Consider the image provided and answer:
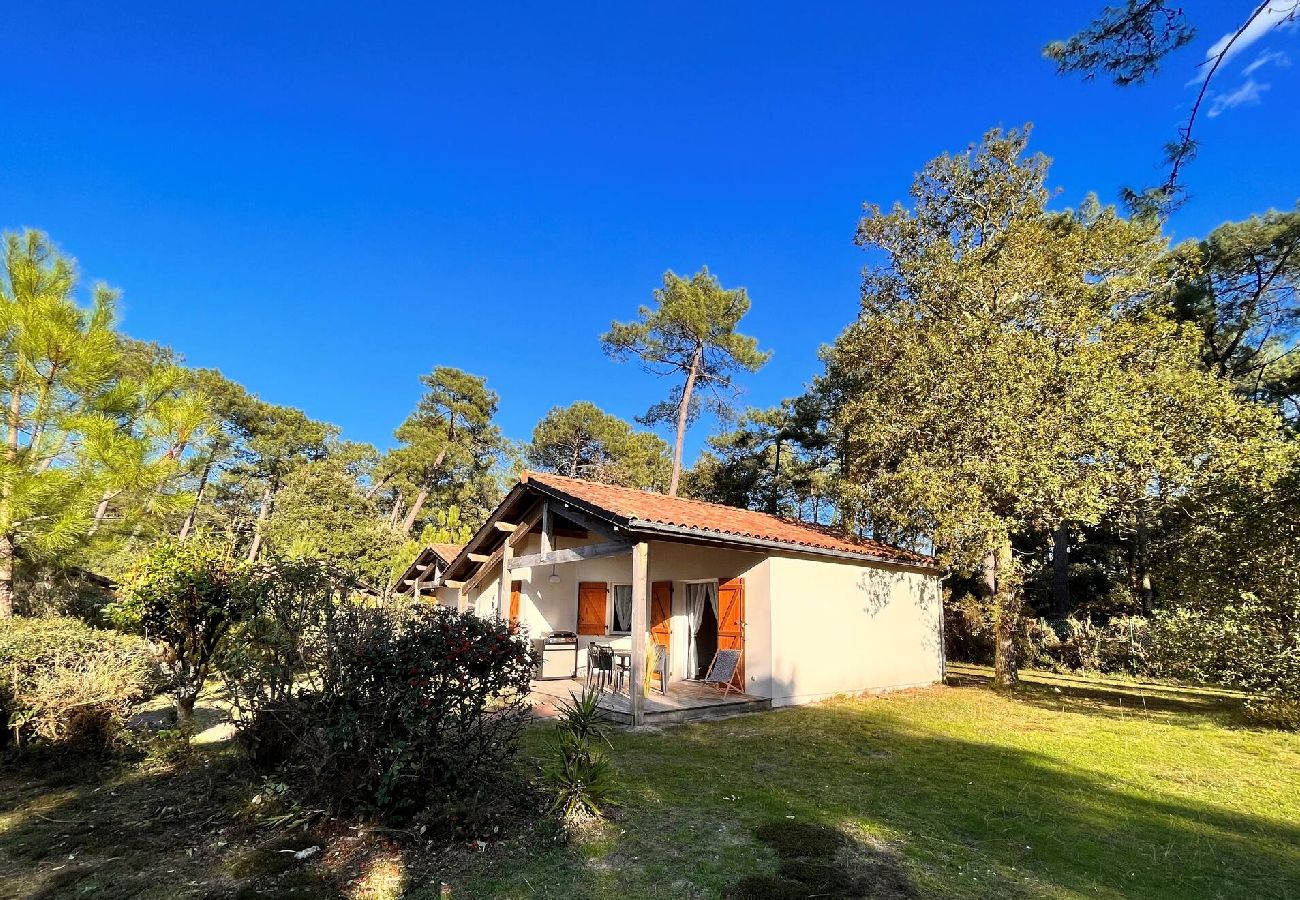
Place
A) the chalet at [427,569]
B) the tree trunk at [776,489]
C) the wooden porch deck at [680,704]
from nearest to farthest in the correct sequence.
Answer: the wooden porch deck at [680,704], the chalet at [427,569], the tree trunk at [776,489]

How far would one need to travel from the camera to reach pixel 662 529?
336 inches

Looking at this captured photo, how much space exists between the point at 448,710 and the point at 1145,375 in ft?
42.1

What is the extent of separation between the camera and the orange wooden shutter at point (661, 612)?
1177cm

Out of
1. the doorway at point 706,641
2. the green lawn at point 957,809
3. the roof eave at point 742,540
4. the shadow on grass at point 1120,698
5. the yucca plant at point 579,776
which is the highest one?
the roof eave at point 742,540

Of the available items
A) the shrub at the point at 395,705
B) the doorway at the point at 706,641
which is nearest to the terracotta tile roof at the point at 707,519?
the doorway at the point at 706,641

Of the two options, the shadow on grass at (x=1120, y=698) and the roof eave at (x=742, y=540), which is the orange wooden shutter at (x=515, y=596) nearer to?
the roof eave at (x=742, y=540)

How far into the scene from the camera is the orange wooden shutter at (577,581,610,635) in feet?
43.4

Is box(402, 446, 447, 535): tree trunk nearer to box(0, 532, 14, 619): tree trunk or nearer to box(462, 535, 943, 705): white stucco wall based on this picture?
box(462, 535, 943, 705): white stucco wall

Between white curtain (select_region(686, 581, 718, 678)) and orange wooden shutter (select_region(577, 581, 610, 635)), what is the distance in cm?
217

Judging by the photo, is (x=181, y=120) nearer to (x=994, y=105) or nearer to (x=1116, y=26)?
(x=1116, y=26)

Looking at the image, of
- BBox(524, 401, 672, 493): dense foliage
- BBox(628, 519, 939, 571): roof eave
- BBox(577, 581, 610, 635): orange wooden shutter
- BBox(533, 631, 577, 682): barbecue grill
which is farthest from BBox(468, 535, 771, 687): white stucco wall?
BBox(524, 401, 672, 493): dense foliage

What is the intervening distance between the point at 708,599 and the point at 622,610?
7.07 feet

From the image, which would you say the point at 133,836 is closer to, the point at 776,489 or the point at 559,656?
the point at 559,656

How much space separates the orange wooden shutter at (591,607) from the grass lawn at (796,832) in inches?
237
